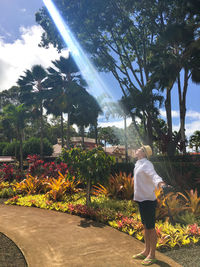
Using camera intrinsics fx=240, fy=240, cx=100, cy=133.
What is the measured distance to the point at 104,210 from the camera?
638cm

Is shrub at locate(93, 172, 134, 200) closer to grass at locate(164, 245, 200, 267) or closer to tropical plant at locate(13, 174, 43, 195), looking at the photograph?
tropical plant at locate(13, 174, 43, 195)

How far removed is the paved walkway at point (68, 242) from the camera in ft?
12.6

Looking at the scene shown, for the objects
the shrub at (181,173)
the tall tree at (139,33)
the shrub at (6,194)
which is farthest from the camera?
the tall tree at (139,33)

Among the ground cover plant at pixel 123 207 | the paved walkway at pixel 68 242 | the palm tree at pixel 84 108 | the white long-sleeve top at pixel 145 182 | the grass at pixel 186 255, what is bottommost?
the grass at pixel 186 255

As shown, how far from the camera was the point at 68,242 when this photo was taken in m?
4.62

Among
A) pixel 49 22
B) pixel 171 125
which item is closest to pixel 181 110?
pixel 171 125

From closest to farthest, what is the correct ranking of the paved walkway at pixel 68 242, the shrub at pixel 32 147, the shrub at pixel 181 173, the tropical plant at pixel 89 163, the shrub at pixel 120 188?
the paved walkway at pixel 68 242
the tropical plant at pixel 89 163
the shrub at pixel 120 188
the shrub at pixel 181 173
the shrub at pixel 32 147

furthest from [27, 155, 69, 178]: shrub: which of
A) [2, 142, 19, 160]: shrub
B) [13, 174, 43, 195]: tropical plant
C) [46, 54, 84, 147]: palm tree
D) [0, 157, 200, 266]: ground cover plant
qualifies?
[2, 142, 19, 160]: shrub

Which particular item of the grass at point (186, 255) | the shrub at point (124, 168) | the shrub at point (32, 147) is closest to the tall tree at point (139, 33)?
the shrub at point (124, 168)

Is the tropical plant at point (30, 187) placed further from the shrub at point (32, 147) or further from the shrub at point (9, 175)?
the shrub at point (32, 147)

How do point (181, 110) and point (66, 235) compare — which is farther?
point (181, 110)

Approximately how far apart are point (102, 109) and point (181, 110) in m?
15.0

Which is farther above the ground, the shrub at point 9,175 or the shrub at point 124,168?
the shrub at point 124,168

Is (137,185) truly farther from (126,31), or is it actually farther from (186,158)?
(126,31)
